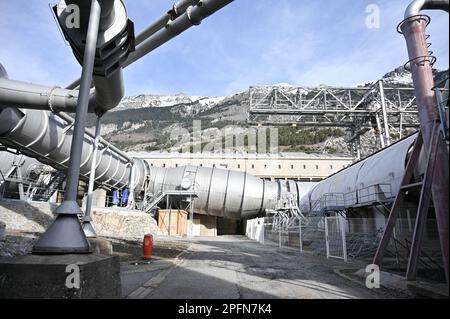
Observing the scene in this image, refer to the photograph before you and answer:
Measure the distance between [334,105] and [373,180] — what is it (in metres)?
11.4

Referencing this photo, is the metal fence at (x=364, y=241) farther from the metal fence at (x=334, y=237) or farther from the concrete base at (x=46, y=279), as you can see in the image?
the concrete base at (x=46, y=279)

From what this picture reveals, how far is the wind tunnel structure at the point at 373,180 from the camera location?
11.1 m

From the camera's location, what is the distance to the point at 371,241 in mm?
10773

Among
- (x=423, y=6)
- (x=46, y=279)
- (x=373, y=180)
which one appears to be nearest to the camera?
(x=46, y=279)

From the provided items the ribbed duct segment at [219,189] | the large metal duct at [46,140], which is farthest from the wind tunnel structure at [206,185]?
the large metal duct at [46,140]

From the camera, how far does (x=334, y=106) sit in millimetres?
22641

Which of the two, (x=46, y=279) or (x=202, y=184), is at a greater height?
(x=202, y=184)

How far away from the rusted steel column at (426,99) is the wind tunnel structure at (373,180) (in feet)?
9.90

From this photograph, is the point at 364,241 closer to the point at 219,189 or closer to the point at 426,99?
the point at 426,99

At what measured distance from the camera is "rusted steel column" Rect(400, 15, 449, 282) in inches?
192

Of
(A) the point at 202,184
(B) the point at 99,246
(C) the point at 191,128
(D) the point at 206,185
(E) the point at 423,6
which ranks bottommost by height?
(B) the point at 99,246

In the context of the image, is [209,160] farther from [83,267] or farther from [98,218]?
[83,267]

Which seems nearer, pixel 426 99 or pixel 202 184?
pixel 426 99

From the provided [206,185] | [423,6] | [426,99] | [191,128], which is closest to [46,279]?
[426,99]
